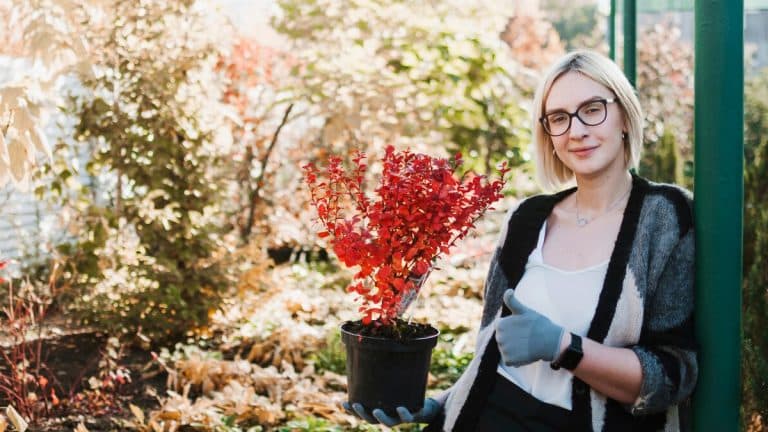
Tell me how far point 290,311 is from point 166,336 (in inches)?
38.3

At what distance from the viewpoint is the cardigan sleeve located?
5.23 ft

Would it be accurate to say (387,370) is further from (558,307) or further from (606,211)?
(606,211)

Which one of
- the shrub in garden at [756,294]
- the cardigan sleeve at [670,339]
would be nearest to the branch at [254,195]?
the shrub in garden at [756,294]

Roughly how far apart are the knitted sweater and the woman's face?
0.10 m

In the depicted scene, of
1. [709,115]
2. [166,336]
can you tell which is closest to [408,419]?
[709,115]

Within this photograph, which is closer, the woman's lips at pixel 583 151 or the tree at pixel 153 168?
the woman's lips at pixel 583 151

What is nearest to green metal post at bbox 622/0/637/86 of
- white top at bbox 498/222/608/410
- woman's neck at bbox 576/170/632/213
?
woman's neck at bbox 576/170/632/213

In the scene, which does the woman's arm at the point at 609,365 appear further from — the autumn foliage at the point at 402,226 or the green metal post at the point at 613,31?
the green metal post at the point at 613,31

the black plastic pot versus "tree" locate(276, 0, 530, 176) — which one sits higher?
"tree" locate(276, 0, 530, 176)

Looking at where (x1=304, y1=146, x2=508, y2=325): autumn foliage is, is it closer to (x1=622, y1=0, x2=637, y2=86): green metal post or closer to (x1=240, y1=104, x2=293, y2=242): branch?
(x1=622, y1=0, x2=637, y2=86): green metal post

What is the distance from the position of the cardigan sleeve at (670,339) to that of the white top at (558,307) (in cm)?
13

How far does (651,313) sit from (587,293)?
151 mm

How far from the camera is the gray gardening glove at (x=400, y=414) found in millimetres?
1854

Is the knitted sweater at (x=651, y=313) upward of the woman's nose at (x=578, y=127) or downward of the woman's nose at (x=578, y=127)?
downward
